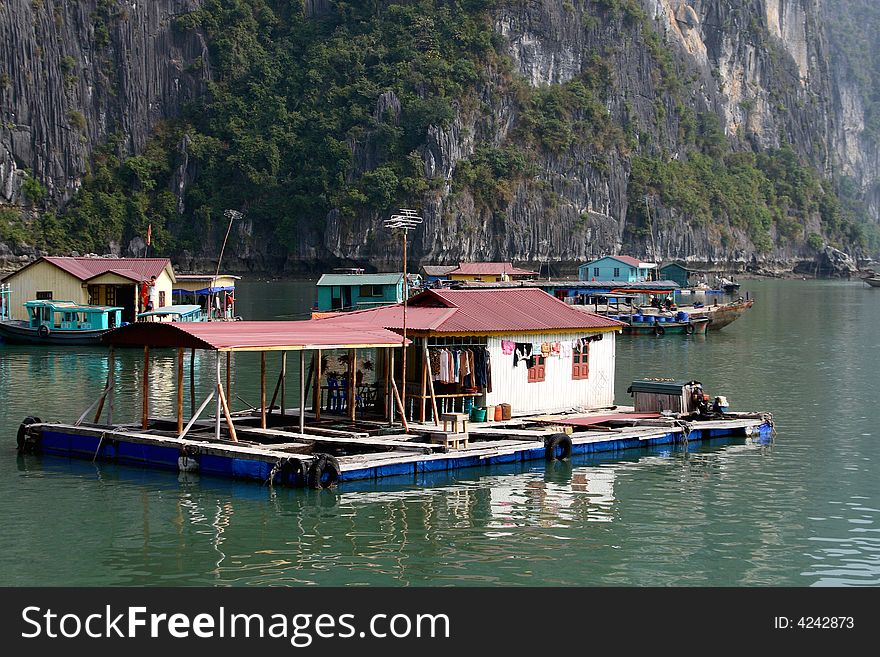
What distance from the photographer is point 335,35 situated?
653 ft

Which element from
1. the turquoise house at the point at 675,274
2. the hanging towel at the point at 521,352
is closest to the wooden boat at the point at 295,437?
the hanging towel at the point at 521,352

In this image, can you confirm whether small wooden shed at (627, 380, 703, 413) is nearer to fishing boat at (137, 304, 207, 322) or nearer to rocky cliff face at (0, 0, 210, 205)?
fishing boat at (137, 304, 207, 322)

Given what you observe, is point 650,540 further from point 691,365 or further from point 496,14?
point 496,14

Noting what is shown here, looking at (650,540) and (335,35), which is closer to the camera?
(650,540)

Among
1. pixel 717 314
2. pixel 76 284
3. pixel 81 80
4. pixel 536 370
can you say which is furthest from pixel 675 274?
pixel 536 370

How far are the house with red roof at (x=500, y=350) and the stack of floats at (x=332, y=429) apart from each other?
0.33ft

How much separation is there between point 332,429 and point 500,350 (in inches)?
215

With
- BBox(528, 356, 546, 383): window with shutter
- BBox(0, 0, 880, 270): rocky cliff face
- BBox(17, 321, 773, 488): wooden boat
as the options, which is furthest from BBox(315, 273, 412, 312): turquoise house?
BBox(0, 0, 880, 270): rocky cliff face

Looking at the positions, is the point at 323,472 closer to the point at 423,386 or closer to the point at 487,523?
the point at 487,523

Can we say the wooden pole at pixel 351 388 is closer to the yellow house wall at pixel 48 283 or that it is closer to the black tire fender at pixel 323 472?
the black tire fender at pixel 323 472

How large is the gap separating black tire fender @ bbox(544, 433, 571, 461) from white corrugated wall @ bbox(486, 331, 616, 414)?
320cm

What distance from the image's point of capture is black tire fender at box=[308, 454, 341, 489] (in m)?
27.6

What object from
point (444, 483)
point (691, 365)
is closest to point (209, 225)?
point (691, 365)
